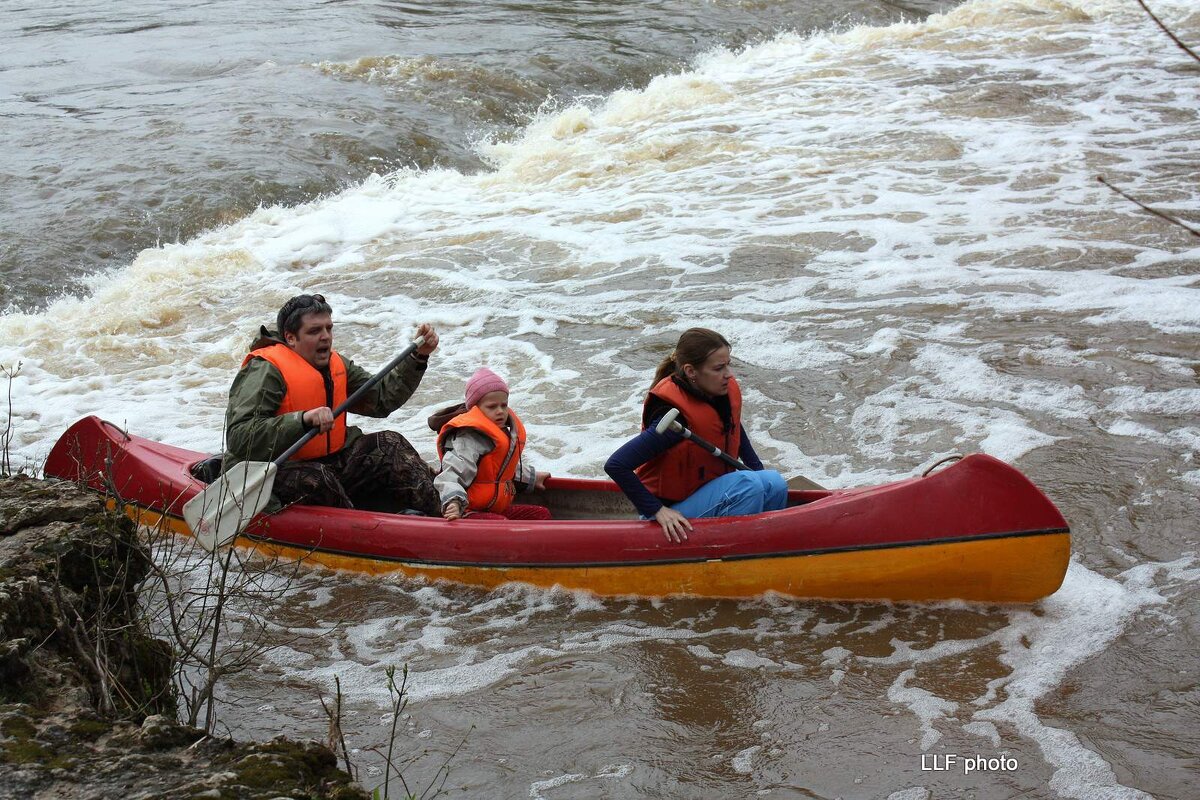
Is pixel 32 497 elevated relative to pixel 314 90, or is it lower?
lower

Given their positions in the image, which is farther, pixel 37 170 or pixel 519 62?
pixel 519 62

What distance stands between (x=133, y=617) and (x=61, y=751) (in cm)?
96

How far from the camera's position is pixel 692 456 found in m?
4.13

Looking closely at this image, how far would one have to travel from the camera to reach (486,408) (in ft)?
14.4

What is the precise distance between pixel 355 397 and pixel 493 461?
62 centimetres

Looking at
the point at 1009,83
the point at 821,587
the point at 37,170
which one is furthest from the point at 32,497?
the point at 1009,83

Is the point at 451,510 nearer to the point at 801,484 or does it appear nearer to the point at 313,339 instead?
the point at 313,339

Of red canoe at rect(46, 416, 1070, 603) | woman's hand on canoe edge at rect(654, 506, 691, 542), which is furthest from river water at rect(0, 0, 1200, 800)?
woman's hand on canoe edge at rect(654, 506, 691, 542)

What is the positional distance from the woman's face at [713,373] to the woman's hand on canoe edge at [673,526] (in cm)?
46

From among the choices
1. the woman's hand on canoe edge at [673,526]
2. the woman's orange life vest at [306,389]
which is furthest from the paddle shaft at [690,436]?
the woman's orange life vest at [306,389]

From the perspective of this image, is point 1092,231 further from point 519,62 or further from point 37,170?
point 37,170

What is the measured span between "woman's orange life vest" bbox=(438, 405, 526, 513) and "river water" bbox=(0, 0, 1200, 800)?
40cm

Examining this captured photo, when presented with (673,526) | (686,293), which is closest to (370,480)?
(673,526)

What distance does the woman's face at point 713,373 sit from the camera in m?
3.97
